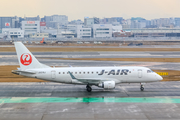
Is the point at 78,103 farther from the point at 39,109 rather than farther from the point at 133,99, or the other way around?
the point at 133,99

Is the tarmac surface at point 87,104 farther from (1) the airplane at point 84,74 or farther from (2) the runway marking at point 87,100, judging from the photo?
(1) the airplane at point 84,74

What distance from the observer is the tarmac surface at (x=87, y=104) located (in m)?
26.1

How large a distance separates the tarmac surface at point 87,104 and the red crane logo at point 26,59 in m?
4.80

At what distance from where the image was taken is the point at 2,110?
28156mm

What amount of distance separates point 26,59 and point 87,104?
13.5 meters

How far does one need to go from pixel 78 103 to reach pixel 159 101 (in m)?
11.3

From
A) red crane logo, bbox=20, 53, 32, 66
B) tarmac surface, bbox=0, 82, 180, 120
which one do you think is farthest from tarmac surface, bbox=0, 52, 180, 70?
red crane logo, bbox=20, 53, 32, 66

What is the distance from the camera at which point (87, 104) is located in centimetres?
3055

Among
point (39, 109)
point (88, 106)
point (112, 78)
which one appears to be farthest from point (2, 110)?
point (112, 78)

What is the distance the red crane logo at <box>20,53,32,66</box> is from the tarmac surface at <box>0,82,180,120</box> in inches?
189

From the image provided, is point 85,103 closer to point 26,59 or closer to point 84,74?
point 84,74

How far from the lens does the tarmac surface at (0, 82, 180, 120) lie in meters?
26.1

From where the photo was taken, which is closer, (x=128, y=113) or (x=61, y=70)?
(x=128, y=113)

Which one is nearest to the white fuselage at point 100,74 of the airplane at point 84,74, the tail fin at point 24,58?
the airplane at point 84,74
